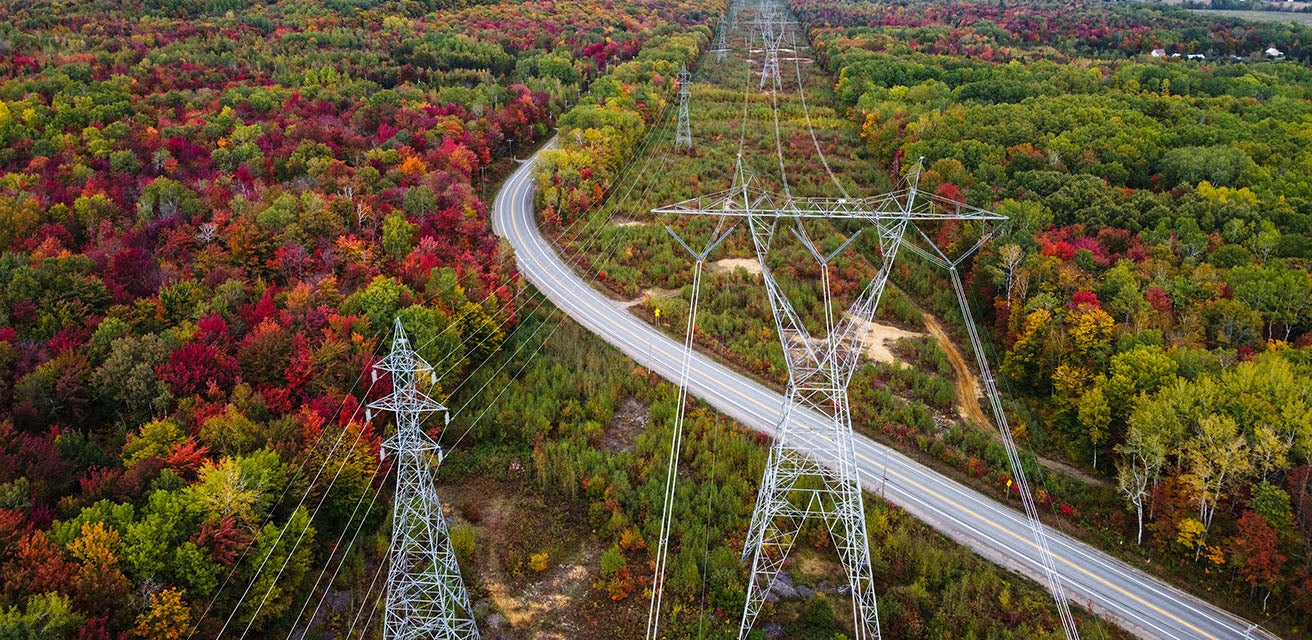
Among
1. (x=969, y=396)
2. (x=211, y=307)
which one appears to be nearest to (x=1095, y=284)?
(x=969, y=396)

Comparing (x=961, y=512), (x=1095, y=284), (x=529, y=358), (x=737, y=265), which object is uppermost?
(x=1095, y=284)

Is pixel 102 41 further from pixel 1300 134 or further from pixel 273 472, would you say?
pixel 1300 134

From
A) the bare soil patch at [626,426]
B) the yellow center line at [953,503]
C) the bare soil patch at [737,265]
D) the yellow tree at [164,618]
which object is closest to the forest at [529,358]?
the yellow tree at [164,618]

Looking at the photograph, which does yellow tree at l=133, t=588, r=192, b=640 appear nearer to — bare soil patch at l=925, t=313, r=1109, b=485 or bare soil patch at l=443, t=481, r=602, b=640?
bare soil patch at l=443, t=481, r=602, b=640

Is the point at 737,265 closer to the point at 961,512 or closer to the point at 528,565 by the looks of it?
the point at 961,512

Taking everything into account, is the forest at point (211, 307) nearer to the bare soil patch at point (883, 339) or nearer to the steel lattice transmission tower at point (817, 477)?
the steel lattice transmission tower at point (817, 477)

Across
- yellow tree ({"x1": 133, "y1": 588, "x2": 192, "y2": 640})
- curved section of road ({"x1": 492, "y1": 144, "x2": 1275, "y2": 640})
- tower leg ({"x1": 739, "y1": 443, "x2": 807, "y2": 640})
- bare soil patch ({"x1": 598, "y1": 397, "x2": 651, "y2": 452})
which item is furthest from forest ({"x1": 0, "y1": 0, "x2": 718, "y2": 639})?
tower leg ({"x1": 739, "y1": 443, "x2": 807, "y2": 640})
